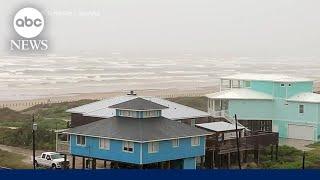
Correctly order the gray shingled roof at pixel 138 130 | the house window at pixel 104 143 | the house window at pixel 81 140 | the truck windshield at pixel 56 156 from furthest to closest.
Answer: the truck windshield at pixel 56 156
the house window at pixel 81 140
the house window at pixel 104 143
the gray shingled roof at pixel 138 130

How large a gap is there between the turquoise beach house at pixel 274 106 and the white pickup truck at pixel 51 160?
32.6 feet

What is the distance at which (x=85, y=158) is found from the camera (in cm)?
2103

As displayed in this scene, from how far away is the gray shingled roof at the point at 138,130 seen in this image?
19.2 meters

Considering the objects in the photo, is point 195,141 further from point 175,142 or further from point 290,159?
point 290,159

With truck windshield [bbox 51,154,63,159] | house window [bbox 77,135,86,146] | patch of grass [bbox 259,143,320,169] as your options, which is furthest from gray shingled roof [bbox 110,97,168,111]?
patch of grass [bbox 259,143,320,169]

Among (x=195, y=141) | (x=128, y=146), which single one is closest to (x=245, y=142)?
(x=195, y=141)

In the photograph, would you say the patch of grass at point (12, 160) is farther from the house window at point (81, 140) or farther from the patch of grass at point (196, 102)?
the patch of grass at point (196, 102)

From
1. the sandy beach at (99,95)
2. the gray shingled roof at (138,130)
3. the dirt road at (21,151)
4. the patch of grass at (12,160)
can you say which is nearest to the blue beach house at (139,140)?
the gray shingled roof at (138,130)

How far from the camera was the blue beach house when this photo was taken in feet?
62.6

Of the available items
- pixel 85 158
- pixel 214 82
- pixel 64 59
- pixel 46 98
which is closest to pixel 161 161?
pixel 85 158

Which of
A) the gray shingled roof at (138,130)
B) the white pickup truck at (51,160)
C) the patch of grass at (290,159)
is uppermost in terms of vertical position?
the gray shingled roof at (138,130)

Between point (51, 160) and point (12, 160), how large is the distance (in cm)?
185

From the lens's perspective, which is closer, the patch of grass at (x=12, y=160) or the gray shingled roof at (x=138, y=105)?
the gray shingled roof at (x=138, y=105)

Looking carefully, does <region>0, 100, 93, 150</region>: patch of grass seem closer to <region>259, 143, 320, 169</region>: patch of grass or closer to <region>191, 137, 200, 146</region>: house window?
<region>191, 137, 200, 146</region>: house window
